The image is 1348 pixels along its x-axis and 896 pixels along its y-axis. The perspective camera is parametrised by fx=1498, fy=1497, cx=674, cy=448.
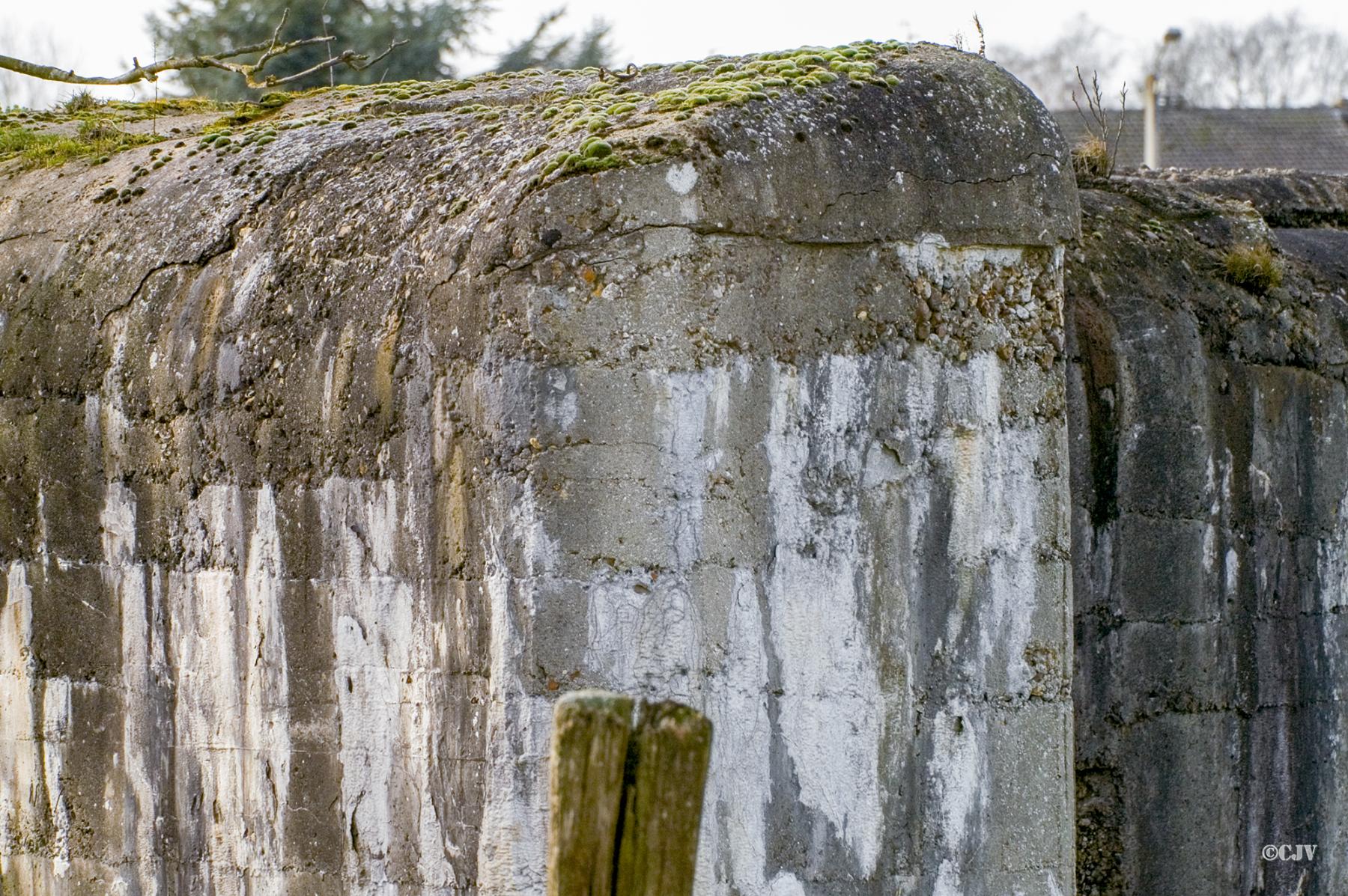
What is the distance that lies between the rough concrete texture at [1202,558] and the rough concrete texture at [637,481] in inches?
21.4

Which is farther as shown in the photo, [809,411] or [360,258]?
[360,258]

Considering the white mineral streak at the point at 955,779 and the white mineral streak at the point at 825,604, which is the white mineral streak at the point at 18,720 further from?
the white mineral streak at the point at 955,779

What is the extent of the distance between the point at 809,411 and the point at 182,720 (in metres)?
1.97

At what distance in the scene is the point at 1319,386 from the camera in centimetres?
464

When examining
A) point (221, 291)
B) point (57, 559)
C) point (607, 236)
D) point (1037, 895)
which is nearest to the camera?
point (607, 236)

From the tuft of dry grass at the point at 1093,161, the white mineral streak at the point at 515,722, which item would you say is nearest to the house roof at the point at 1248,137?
the tuft of dry grass at the point at 1093,161

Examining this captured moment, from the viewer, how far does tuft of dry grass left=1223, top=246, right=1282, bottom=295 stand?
15.1 feet

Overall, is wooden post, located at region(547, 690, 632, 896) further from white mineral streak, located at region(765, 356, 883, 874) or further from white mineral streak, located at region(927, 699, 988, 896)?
white mineral streak, located at region(927, 699, 988, 896)

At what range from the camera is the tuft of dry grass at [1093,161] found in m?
5.08

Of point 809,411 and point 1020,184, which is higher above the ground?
point 1020,184

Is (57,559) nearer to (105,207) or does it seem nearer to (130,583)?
(130,583)

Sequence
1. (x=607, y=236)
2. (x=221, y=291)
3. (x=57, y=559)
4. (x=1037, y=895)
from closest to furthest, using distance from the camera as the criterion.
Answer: (x=607, y=236) < (x=1037, y=895) < (x=221, y=291) < (x=57, y=559)

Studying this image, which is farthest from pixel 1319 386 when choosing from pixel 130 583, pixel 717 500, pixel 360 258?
pixel 130 583

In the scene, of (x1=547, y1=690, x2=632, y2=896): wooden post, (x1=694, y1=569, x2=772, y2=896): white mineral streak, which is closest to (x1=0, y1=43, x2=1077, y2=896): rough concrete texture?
(x1=694, y1=569, x2=772, y2=896): white mineral streak
